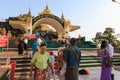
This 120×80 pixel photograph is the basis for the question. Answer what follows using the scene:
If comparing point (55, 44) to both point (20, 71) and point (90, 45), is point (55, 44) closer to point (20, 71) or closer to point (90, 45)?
point (90, 45)

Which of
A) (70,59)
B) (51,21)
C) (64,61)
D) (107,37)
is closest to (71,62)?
(70,59)

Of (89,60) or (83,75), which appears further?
(89,60)

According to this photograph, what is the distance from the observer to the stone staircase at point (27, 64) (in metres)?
13.7

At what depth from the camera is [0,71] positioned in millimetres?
9633

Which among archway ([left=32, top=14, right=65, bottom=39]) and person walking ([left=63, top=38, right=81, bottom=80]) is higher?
archway ([left=32, top=14, right=65, bottom=39])

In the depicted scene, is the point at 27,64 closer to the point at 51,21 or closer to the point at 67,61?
the point at 67,61

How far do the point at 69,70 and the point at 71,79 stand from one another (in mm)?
229

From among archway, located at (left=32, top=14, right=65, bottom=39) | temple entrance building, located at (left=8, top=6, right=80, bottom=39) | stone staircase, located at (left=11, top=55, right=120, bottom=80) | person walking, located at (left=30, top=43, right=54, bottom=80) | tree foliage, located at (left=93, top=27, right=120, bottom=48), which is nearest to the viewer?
person walking, located at (left=30, top=43, right=54, bottom=80)

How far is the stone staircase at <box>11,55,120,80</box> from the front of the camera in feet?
44.8

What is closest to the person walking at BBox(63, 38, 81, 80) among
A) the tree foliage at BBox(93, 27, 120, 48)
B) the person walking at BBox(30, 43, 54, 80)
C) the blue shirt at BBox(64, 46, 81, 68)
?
the blue shirt at BBox(64, 46, 81, 68)

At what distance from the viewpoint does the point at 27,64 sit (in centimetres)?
1620

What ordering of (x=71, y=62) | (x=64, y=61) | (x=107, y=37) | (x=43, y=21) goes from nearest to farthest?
(x=71, y=62) < (x=64, y=61) < (x=43, y=21) < (x=107, y=37)

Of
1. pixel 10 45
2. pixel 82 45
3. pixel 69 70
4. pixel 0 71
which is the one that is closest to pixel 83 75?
pixel 0 71

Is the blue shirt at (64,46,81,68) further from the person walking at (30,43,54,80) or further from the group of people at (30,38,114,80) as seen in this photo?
the person walking at (30,43,54,80)
